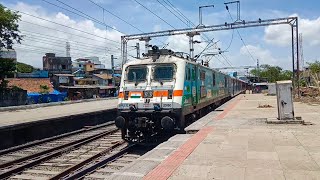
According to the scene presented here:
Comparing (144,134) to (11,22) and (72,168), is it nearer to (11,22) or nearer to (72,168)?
(72,168)

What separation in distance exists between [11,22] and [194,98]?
112ft

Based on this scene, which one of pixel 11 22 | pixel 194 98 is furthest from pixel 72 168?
pixel 11 22

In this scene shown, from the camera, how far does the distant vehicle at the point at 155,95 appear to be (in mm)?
11293

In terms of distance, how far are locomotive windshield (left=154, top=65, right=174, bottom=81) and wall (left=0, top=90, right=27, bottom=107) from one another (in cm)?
2648

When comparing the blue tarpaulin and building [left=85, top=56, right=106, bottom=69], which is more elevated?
building [left=85, top=56, right=106, bottom=69]

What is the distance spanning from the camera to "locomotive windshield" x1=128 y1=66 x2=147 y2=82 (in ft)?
40.2

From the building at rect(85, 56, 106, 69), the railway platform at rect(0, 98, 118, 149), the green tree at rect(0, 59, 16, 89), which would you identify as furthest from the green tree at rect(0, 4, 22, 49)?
the building at rect(85, 56, 106, 69)

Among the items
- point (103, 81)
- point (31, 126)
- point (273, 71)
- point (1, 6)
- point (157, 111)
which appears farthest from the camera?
point (273, 71)

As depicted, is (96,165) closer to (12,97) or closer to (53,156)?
(53,156)

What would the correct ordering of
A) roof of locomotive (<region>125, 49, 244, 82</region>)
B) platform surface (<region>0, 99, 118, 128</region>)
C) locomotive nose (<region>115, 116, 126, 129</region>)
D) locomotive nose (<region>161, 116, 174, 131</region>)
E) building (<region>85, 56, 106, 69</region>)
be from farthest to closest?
building (<region>85, 56, 106, 69</region>)
platform surface (<region>0, 99, 118, 128</region>)
roof of locomotive (<region>125, 49, 244, 82</region>)
locomotive nose (<region>115, 116, 126, 129</region>)
locomotive nose (<region>161, 116, 174, 131</region>)

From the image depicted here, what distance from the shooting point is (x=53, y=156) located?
36.2 ft

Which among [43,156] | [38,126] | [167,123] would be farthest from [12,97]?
[167,123]

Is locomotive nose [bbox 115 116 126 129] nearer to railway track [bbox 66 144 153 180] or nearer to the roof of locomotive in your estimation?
railway track [bbox 66 144 153 180]

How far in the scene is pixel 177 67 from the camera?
11766mm
